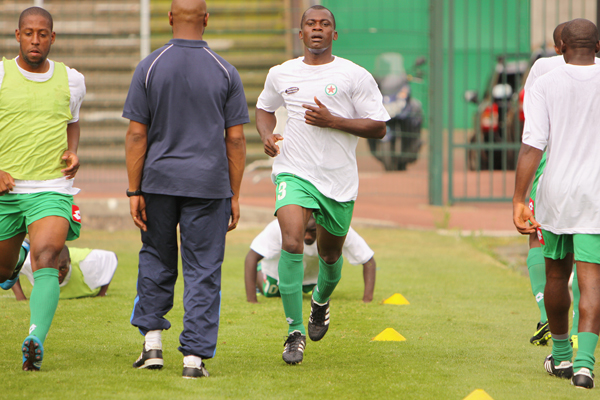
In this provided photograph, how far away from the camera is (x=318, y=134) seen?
4777 mm

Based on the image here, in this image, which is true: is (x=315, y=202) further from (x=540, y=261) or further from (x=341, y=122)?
(x=540, y=261)

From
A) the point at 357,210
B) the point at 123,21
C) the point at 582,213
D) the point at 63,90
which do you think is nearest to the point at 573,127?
the point at 582,213

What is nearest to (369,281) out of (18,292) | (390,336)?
(390,336)

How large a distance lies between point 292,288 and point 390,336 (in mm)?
986

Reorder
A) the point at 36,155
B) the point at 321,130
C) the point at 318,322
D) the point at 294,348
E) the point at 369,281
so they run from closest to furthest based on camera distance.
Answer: the point at 36,155 < the point at 294,348 < the point at 321,130 < the point at 318,322 < the point at 369,281

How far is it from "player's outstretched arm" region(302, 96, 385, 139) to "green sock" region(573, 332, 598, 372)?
5.54 ft

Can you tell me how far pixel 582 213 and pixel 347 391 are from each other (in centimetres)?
150

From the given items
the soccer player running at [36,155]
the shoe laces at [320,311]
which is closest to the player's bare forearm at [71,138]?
the soccer player running at [36,155]

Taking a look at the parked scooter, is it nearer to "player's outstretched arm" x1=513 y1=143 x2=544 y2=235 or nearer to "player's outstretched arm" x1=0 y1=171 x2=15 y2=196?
"player's outstretched arm" x1=513 y1=143 x2=544 y2=235

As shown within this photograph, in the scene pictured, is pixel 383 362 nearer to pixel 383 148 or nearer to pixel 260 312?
pixel 260 312

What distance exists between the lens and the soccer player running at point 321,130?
468cm

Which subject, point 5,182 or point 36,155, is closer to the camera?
point 5,182

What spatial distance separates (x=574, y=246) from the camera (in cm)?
404

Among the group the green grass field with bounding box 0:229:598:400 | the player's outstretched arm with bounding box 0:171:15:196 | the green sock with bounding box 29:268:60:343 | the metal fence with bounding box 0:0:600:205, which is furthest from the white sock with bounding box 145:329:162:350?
the metal fence with bounding box 0:0:600:205
